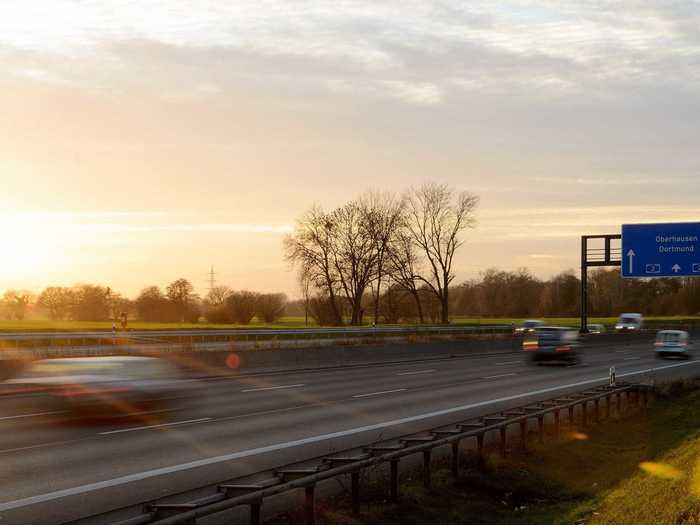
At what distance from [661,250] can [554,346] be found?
588 cm

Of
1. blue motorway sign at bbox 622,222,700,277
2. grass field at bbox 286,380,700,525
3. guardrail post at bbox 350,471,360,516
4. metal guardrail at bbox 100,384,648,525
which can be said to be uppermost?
blue motorway sign at bbox 622,222,700,277

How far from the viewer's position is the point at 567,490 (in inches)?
499

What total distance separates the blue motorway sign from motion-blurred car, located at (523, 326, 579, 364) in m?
3.65

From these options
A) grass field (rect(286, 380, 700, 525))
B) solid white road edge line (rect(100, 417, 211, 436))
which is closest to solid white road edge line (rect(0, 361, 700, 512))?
grass field (rect(286, 380, 700, 525))

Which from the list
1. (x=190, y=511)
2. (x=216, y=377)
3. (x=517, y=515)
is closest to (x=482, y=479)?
(x=517, y=515)

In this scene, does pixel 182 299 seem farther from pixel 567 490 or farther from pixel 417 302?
pixel 567 490

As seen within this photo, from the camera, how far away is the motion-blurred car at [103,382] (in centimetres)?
1653

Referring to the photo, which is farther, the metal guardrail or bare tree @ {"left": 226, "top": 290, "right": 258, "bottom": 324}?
bare tree @ {"left": 226, "top": 290, "right": 258, "bottom": 324}

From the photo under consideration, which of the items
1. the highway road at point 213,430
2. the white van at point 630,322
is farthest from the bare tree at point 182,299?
the highway road at point 213,430

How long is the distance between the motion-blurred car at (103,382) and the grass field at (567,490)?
23.3 ft

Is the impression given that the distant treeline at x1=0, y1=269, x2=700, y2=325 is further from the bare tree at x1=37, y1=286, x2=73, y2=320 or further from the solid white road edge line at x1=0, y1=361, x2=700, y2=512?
the solid white road edge line at x1=0, y1=361, x2=700, y2=512

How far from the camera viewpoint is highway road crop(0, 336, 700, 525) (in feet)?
35.8

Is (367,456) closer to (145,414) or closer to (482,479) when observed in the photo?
(482,479)

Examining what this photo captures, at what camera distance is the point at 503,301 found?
160 m
